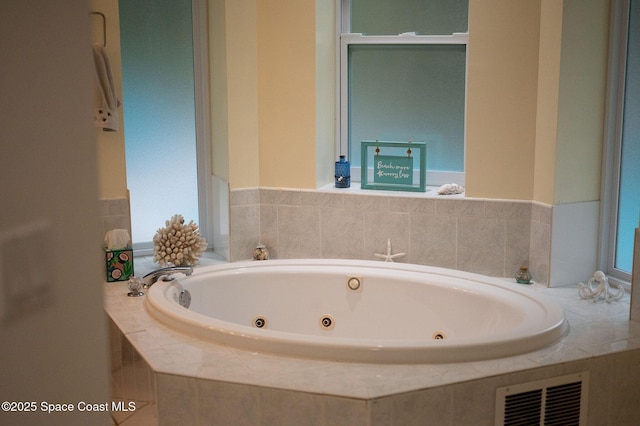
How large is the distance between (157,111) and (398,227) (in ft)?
4.72

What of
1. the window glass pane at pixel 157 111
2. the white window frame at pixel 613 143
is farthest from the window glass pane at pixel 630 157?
the window glass pane at pixel 157 111

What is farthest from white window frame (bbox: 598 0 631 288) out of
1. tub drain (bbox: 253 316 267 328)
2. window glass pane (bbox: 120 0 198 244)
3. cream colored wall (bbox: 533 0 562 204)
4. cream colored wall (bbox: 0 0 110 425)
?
cream colored wall (bbox: 0 0 110 425)

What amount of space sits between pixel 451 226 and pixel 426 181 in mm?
453

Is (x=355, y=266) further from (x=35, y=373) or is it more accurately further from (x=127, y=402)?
(x=35, y=373)

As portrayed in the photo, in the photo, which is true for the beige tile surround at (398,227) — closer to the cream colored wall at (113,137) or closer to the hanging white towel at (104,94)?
the cream colored wall at (113,137)

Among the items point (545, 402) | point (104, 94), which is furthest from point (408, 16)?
point (545, 402)

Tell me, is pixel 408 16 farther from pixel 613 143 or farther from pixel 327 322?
pixel 327 322

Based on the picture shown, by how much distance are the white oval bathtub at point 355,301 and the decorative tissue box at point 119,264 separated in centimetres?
31

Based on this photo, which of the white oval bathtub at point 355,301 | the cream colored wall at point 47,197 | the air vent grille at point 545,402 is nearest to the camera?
the cream colored wall at point 47,197

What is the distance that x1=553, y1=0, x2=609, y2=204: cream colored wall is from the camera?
329cm

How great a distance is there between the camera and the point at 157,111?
13.2 ft

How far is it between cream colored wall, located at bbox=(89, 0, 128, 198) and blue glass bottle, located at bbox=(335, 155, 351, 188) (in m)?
1.10

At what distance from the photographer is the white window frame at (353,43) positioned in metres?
3.93

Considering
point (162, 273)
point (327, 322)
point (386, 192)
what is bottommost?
point (327, 322)
